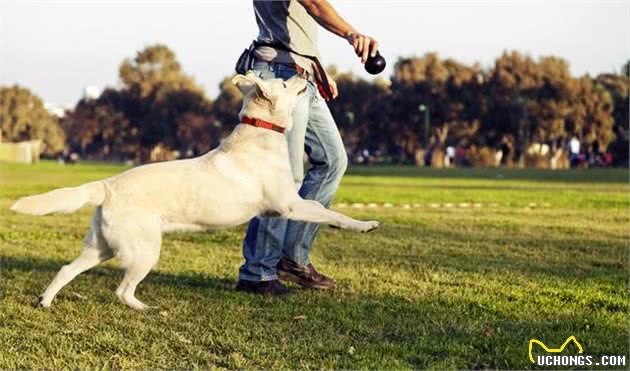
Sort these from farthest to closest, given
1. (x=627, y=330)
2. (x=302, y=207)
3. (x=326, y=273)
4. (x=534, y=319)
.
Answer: (x=326, y=273), (x=302, y=207), (x=534, y=319), (x=627, y=330)

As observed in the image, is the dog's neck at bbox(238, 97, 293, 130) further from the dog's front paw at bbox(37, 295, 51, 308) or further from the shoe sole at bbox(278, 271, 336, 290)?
the dog's front paw at bbox(37, 295, 51, 308)

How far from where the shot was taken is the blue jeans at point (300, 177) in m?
6.17

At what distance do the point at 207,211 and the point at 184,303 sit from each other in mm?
679

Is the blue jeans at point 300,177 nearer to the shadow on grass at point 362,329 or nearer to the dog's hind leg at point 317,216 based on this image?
the shadow on grass at point 362,329

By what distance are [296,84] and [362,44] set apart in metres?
0.51

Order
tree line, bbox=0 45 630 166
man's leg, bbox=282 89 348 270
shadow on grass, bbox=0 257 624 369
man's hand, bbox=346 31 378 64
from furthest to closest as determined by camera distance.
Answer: tree line, bbox=0 45 630 166
man's leg, bbox=282 89 348 270
man's hand, bbox=346 31 378 64
shadow on grass, bbox=0 257 624 369

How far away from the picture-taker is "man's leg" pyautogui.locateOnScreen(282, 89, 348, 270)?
6.38 meters

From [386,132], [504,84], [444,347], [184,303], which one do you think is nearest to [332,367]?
[444,347]

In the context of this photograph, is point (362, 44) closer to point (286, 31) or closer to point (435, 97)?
point (286, 31)

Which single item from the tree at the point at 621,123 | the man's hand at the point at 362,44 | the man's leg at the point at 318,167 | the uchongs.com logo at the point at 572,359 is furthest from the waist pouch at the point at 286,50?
the tree at the point at 621,123

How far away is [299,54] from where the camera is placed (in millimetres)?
6246

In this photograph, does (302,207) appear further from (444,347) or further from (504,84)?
(504,84)

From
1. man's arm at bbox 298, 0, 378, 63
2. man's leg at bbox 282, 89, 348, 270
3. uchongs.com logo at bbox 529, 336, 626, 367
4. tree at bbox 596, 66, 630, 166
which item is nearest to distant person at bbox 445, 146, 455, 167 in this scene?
tree at bbox 596, 66, 630, 166

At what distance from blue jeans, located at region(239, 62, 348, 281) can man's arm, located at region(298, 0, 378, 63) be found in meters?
0.50
